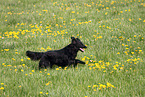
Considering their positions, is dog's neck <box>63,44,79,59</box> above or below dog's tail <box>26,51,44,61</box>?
above

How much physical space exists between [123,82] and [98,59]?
163cm

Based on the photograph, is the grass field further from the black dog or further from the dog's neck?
the dog's neck

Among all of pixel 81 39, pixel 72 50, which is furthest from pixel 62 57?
pixel 81 39

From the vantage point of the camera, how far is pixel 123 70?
5.14m

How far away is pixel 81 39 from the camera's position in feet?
25.7

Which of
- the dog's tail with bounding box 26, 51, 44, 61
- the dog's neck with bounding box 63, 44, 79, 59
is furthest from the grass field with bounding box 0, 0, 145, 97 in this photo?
the dog's neck with bounding box 63, 44, 79, 59

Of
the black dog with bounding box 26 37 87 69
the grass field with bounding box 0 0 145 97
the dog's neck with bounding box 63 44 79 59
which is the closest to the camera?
the grass field with bounding box 0 0 145 97

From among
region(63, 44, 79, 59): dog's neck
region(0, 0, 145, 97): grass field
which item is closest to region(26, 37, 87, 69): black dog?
region(63, 44, 79, 59): dog's neck

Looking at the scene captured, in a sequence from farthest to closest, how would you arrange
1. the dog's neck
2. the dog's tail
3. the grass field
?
the dog's tail → the dog's neck → the grass field

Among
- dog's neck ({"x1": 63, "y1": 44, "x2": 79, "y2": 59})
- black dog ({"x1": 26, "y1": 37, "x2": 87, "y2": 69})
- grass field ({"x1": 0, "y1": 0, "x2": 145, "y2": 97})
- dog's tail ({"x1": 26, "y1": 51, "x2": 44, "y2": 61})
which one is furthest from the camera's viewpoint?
dog's tail ({"x1": 26, "y1": 51, "x2": 44, "y2": 61})

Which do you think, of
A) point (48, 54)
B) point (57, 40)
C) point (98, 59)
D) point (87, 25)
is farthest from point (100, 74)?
point (87, 25)

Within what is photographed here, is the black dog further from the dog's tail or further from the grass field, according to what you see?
the grass field

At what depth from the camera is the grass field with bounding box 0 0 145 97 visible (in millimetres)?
4285

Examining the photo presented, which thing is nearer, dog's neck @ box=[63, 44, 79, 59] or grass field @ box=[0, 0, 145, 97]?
grass field @ box=[0, 0, 145, 97]
